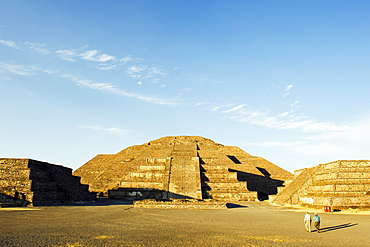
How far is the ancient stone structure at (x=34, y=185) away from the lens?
63.9 ft

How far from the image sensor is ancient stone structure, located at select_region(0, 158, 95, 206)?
767 inches

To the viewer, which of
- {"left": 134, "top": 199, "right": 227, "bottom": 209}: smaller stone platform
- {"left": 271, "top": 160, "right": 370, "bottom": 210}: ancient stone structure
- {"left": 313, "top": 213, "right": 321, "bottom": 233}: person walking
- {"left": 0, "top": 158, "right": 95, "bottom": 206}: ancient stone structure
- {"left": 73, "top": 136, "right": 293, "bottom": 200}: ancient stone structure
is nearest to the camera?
{"left": 313, "top": 213, "right": 321, "bottom": 233}: person walking

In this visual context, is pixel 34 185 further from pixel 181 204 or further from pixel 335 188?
pixel 335 188

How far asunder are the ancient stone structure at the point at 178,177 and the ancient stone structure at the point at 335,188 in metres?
6.54

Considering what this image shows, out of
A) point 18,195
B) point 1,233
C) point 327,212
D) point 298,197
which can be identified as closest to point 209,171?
point 298,197

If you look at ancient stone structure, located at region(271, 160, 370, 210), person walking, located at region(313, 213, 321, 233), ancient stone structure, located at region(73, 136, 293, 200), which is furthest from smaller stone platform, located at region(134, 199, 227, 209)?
person walking, located at region(313, 213, 321, 233)

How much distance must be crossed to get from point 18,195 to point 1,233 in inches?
442

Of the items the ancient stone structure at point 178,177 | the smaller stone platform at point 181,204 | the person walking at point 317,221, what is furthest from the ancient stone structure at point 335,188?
the person walking at point 317,221

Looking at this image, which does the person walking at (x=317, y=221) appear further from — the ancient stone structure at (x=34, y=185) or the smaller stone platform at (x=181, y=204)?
the ancient stone structure at (x=34, y=185)

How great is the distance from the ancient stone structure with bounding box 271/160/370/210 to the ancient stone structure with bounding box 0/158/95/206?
18.1m

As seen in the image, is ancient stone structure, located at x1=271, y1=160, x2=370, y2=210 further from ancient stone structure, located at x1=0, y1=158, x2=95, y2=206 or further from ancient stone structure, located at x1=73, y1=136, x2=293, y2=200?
A: ancient stone structure, located at x1=0, y1=158, x2=95, y2=206

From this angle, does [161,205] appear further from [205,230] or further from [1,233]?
[1,233]

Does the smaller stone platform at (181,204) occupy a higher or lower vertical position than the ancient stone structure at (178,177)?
lower

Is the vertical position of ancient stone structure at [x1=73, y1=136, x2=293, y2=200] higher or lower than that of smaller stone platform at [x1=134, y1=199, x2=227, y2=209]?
higher
